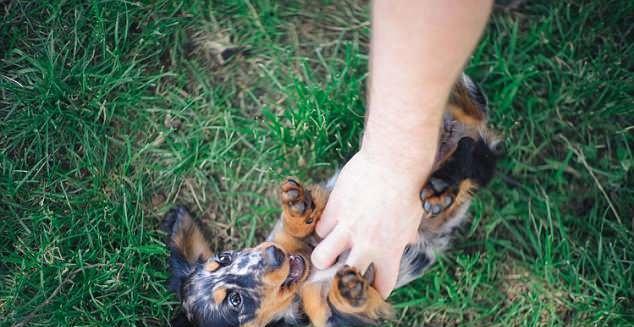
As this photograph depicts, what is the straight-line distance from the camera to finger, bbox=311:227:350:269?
2.94 m

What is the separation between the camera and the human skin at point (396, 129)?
198cm

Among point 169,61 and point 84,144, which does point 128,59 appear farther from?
point 84,144

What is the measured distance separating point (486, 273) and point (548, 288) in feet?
1.25

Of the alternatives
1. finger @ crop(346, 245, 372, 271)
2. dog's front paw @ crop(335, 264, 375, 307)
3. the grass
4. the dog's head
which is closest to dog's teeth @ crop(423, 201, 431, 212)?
finger @ crop(346, 245, 372, 271)

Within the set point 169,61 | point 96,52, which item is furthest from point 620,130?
point 96,52

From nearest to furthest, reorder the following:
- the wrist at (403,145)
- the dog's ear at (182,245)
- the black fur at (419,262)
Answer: the wrist at (403,145) → the dog's ear at (182,245) → the black fur at (419,262)

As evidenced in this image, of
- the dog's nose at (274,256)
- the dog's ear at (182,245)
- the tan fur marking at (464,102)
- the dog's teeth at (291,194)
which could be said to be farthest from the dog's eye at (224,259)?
the tan fur marking at (464,102)

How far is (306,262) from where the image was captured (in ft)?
10.3

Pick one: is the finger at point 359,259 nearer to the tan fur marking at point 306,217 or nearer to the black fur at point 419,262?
the tan fur marking at point 306,217

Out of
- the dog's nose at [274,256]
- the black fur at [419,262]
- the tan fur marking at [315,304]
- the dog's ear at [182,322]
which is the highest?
the dog's nose at [274,256]

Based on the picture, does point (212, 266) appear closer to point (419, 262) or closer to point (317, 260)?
point (317, 260)

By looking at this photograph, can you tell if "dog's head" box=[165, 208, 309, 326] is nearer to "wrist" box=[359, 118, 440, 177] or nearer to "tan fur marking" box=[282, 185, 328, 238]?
"tan fur marking" box=[282, 185, 328, 238]

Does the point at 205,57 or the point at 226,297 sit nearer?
the point at 226,297

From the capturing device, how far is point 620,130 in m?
3.59
